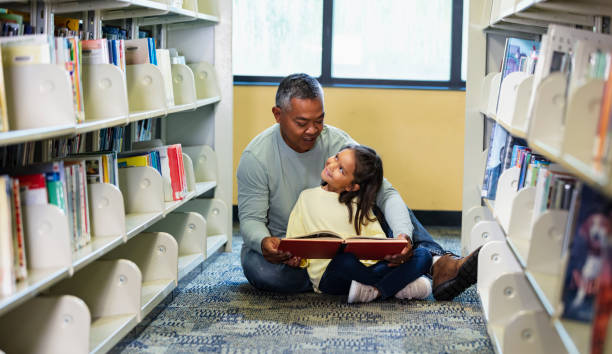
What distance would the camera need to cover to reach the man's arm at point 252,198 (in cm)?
277

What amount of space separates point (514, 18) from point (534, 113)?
107 cm

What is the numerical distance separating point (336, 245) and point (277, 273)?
1.55ft

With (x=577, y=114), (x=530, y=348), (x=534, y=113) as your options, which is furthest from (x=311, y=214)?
(x=577, y=114)

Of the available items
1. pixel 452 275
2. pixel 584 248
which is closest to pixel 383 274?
pixel 452 275

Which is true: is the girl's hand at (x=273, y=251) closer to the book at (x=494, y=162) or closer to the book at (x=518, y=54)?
the book at (x=494, y=162)

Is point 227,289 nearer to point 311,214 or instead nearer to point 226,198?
point 311,214

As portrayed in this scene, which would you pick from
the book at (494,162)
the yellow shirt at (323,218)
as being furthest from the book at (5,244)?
the book at (494,162)

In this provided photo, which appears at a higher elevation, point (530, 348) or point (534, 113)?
point (534, 113)

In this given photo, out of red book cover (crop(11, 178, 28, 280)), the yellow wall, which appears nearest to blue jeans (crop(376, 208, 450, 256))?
the yellow wall

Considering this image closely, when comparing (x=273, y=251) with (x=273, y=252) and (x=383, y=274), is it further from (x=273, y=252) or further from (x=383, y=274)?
(x=383, y=274)

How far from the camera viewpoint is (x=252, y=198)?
9.22ft

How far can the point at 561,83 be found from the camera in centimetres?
169

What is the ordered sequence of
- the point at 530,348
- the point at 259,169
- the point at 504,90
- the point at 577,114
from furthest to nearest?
the point at 259,169 < the point at 504,90 < the point at 530,348 < the point at 577,114

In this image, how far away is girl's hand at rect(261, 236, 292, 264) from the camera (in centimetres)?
254
